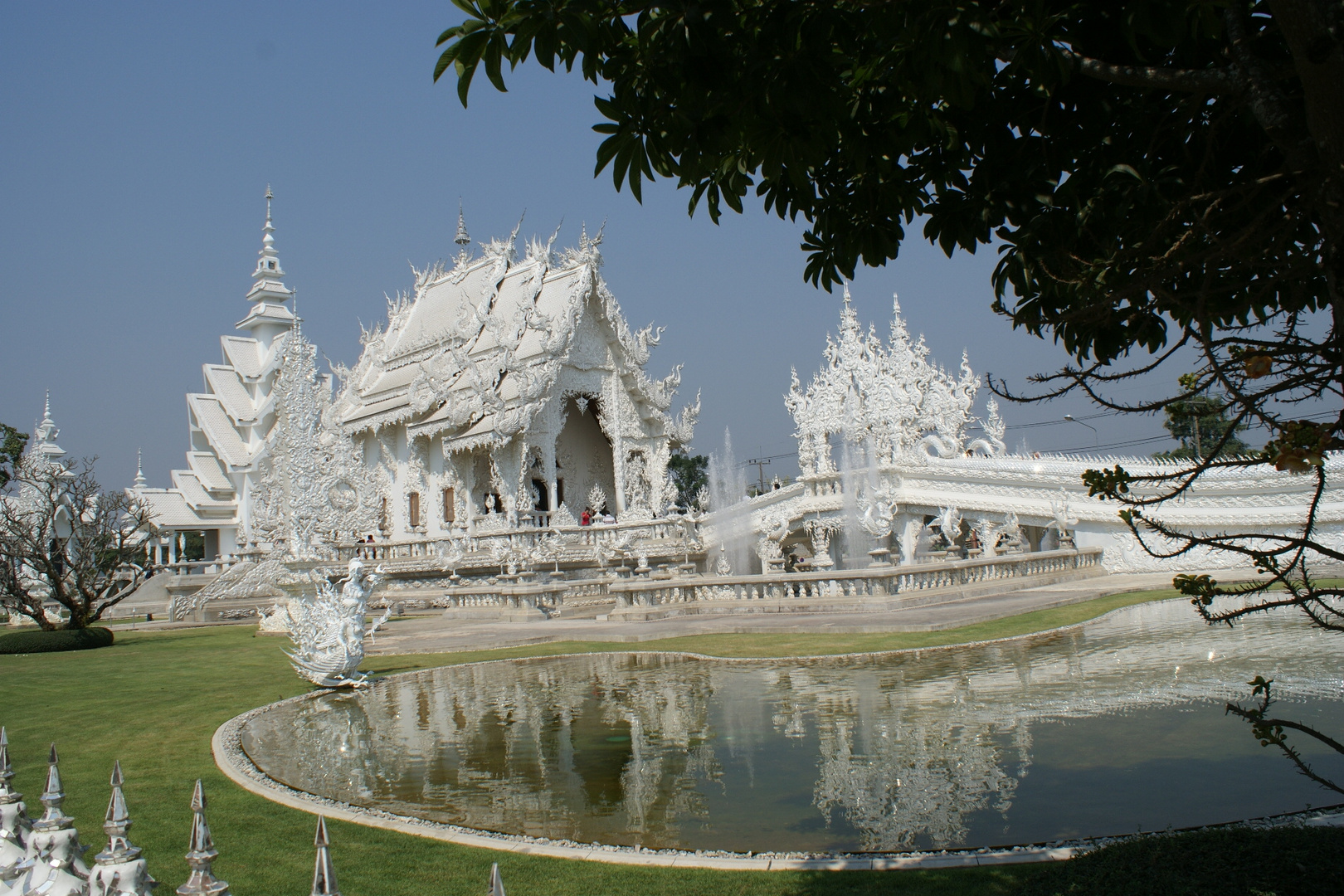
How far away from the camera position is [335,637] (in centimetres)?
1048

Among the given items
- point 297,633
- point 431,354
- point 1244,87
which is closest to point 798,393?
point 431,354

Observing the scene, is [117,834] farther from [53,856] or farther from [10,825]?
[10,825]

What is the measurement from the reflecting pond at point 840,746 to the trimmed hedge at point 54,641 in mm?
9437

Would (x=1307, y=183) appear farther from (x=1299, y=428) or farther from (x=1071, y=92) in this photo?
(x=1071, y=92)

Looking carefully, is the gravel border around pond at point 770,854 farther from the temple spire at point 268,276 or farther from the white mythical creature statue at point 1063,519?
the temple spire at point 268,276

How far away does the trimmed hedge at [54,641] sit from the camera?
1630cm

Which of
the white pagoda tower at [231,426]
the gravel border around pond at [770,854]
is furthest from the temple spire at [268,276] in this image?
the gravel border around pond at [770,854]

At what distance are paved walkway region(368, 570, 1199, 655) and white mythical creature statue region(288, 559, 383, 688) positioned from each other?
3295mm

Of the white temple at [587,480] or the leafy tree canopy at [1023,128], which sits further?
the white temple at [587,480]

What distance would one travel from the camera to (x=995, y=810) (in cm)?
499

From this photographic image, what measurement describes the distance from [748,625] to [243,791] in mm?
8885

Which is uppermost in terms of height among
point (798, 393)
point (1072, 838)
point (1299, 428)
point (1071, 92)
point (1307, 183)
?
point (798, 393)

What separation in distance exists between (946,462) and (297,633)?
748 inches

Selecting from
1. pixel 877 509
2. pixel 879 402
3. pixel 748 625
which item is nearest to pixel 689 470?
pixel 879 402
